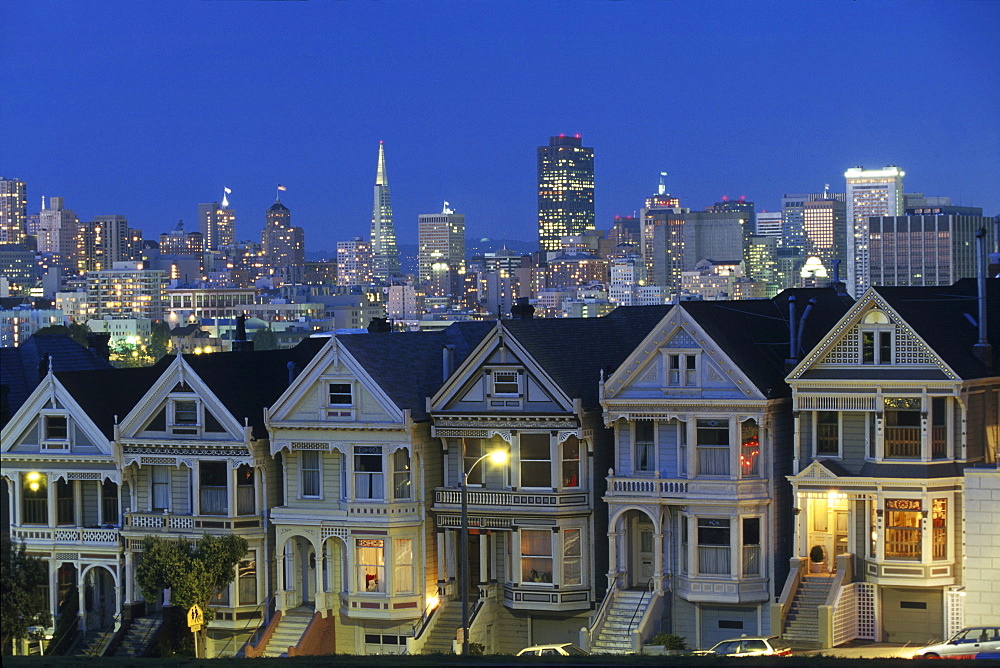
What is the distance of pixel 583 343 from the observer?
28.0m

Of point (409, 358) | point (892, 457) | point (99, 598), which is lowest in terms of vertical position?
point (99, 598)

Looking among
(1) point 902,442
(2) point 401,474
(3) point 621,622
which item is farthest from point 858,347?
(2) point 401,474

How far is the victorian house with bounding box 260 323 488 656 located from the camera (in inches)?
1075

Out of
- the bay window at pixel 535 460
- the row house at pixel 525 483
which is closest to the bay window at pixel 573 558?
the row house at pixel 525 483

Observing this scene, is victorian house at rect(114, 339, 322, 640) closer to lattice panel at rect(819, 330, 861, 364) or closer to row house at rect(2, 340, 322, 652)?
row house at rect(2, 340, 322, 652)

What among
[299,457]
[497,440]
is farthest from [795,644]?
[299,457]

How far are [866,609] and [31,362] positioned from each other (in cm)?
1589

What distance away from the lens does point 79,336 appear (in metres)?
111

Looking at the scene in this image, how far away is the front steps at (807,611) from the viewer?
81.0 ft

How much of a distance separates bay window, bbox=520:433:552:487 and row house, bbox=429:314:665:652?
1 centimetres

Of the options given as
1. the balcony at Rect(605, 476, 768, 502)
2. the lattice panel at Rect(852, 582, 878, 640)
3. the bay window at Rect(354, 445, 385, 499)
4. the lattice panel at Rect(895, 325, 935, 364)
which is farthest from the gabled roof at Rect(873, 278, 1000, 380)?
the bay window at Rect(354, 445, 385, 499)

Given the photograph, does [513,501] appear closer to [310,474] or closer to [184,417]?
[310,474]

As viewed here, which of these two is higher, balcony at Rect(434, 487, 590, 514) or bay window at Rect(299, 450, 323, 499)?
bay window at Rect(299, 450, 323, 499)

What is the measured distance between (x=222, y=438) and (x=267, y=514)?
1.40 meters
